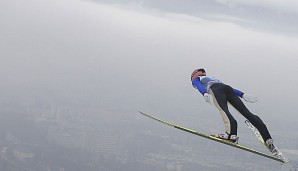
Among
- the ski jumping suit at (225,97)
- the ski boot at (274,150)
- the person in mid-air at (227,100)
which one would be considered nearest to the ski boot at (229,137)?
the person in mid-air at (227,100)

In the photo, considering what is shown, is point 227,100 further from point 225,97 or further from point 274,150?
point 274,150

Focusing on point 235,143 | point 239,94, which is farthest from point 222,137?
point 239,94

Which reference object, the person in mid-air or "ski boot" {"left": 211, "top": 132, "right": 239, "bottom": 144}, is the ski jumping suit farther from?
"ski boot" {"left": 211, "top": 132, "right": 239, "bottom": 144}

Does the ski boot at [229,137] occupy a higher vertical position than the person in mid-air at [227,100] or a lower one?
lower

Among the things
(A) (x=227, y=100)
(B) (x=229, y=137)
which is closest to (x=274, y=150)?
(B) (x=229, y=137)

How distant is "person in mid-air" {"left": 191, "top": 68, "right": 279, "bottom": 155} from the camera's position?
15.2 m

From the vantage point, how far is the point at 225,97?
16.0 m

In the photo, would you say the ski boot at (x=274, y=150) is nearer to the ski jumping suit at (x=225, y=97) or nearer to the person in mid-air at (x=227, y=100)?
the person in mid-air at (x=227, y=100)

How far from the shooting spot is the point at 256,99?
14.6m

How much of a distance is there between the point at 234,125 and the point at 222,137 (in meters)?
0.59

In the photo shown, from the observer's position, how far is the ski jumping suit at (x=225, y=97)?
50.9ft

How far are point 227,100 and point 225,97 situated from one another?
0.18m

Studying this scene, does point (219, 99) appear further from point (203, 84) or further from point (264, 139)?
point (264, 139)

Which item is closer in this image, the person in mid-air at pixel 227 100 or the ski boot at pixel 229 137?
the person in mid-air at pixel 227 100
